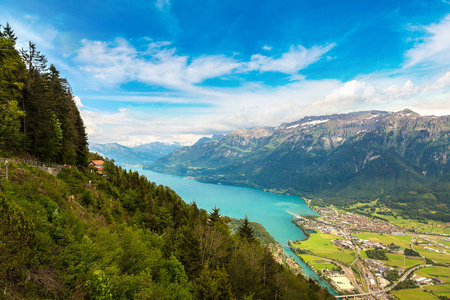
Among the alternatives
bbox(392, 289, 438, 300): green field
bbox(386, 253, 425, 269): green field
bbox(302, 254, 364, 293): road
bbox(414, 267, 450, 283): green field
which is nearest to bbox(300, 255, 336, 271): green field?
bbox(302, 254, 364, 293): road

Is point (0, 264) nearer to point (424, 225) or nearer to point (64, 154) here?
point (64, 154)

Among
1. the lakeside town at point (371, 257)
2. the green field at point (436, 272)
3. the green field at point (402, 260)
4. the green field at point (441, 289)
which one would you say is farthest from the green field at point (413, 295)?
the green field at point (402, 260)

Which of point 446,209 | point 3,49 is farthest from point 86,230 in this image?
point 446,209

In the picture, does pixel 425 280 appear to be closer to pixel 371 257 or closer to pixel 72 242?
pixel 371 257

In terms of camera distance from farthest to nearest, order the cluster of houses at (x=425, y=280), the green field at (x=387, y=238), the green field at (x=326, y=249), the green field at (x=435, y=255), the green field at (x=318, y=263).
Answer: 1. the green field at (x=387, y=238)
2. the green field at (x=435, y=255)
3. the green field at (x=326, y=249)
4. the green field at (x=318, y=263)
5. the cluster of houses at (x=425, y=280)

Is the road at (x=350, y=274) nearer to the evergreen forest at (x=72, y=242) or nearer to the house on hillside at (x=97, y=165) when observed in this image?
the evergreen forest at (x=72, y=242)

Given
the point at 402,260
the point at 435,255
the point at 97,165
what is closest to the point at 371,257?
the point at 402,260

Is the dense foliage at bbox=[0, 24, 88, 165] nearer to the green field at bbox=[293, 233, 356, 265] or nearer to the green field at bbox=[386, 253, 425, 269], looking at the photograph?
the green field at bbox=[293, 233, 356, 265]
